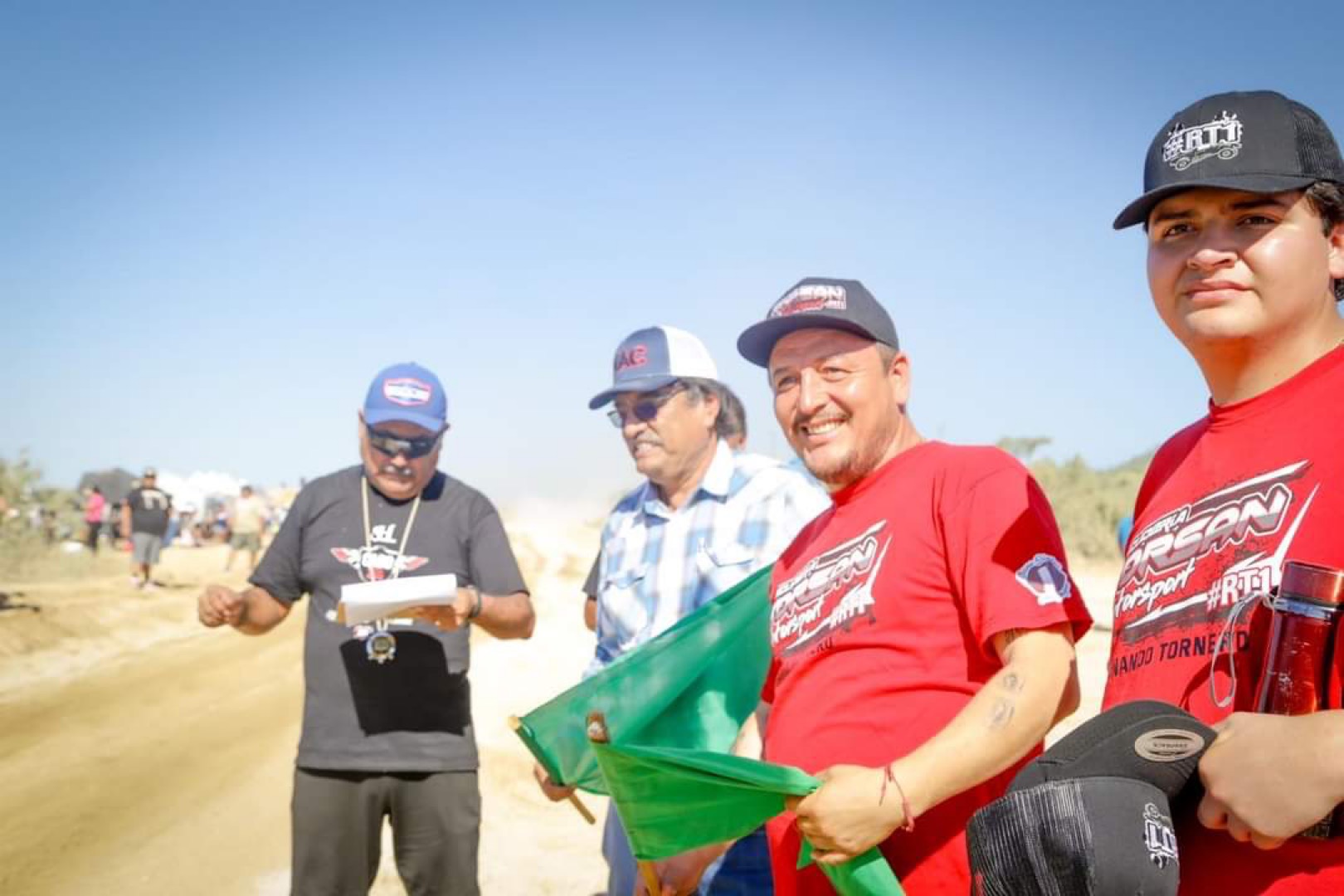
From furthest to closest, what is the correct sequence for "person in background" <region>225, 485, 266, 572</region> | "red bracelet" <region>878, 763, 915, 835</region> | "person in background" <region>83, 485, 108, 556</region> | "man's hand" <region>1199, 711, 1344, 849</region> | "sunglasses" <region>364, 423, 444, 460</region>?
"person in background" <region>83, 485, 108, 556</region> < "person in background" <region>225, 485, 266, 572</region> < "sunglasses" <region>364, 423, 444, 460</region> < "red bracelet" <region>878, 763, 915, 835</region> < "man's hand" <region>1199, 711, 1344, 849</region>

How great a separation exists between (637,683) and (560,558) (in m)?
27.2

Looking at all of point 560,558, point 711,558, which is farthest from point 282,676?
point 560,558

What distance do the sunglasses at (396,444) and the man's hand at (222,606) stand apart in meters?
0.82

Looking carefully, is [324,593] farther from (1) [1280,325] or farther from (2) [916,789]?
(1) [1280,325]

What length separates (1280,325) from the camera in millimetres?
1844

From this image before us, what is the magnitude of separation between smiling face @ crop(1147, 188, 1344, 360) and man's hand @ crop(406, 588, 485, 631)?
286 centimetres

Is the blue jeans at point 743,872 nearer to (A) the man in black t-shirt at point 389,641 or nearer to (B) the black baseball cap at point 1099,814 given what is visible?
(A) the man in black t-shirt at point 389,641

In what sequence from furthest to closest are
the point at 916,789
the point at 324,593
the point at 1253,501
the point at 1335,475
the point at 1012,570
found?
1. the point at 324,593
2. the point at 1012,570
3. the point at 916,789
4. the point at 1253,501
5. the point at 1335,475

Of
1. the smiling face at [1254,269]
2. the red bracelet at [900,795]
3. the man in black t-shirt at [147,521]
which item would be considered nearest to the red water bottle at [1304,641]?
the smiling face at [1254,269]

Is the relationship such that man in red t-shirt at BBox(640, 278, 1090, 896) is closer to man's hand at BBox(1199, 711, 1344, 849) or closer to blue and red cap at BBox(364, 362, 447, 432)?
man's hand at BBox(1199, 711, 1344, 849)

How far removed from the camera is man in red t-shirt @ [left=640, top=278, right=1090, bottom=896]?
213 cm

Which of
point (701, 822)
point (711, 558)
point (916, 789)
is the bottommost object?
point (701, 822)

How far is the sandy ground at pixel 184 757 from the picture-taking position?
6.25 metres

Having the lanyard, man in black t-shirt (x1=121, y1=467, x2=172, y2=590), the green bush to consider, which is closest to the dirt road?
the lanyard
